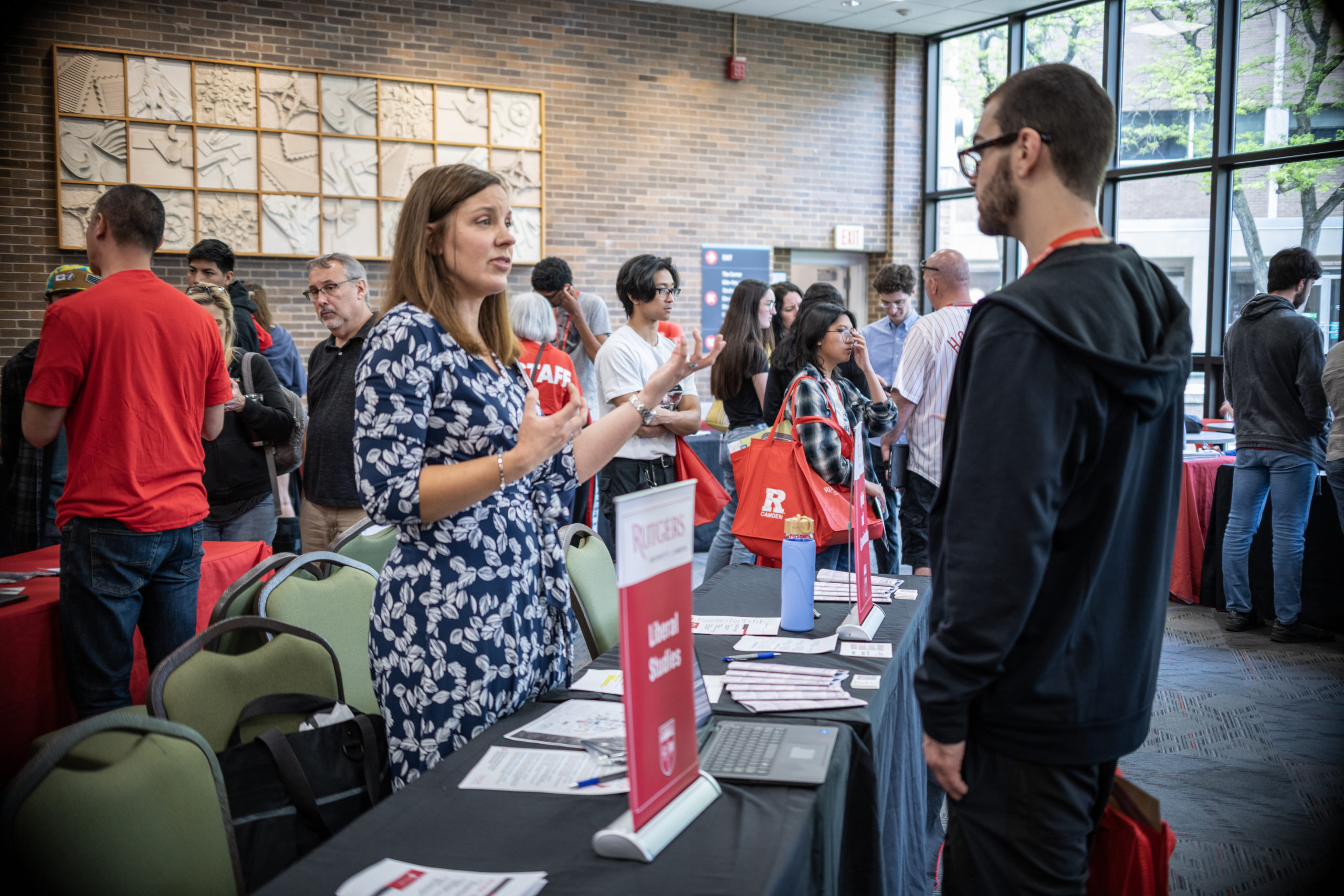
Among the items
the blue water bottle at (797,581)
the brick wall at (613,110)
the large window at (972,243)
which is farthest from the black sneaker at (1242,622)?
the brick wall at (613,110)

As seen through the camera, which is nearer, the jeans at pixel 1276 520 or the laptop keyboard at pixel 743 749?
the laptop keyboard at pixel 743 749

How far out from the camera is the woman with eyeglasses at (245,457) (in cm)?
342

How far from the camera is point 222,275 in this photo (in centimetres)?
467

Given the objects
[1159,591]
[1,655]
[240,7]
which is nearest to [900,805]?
[1159,591]

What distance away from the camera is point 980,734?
4.21ft

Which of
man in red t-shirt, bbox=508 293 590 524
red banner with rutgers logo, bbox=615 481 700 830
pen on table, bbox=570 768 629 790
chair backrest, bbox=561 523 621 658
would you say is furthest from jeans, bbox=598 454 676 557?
red banner with rutgers logo, bbox=615 481 700 830

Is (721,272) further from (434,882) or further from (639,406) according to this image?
(434,882)

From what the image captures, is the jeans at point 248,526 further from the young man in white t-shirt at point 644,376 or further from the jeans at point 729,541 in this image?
the jeans at point 729,541

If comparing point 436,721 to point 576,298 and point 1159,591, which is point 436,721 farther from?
point 576,298

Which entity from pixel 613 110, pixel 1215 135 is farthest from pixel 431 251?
pixel 1215 135

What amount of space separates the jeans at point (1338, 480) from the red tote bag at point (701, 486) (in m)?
2.79

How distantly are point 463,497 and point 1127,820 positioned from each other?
109 cm

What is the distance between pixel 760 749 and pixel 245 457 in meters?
2.63

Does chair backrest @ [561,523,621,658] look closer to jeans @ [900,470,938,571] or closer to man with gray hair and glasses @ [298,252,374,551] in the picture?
man with gray hair and glasses @ [298,252,374,551]
